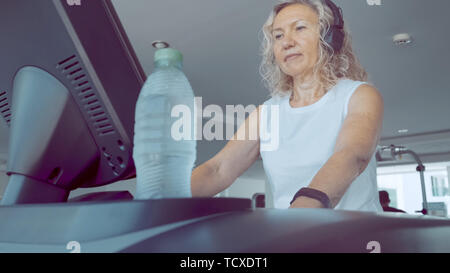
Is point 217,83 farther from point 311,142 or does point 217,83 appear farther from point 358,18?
point 311,142

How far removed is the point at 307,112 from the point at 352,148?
0.98ft

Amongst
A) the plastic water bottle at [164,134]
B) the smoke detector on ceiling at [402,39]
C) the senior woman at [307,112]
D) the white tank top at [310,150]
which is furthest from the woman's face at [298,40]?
the smoke detector on ceiling at [402,39]

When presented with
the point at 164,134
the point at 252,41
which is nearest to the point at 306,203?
the point at 164,134

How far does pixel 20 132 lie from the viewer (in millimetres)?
522

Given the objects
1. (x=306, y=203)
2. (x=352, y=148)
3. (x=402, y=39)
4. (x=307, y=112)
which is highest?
(x=402, y=39)

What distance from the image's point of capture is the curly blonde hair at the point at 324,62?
3.25 ft

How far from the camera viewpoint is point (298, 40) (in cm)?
99

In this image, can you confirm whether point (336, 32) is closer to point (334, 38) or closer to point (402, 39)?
point (334, 38)

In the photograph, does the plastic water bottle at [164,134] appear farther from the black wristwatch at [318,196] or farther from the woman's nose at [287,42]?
the woman's nose at [287,42]

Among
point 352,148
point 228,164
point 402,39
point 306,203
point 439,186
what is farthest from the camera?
point 439,186

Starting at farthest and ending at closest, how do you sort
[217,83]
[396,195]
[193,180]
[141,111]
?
[396,195] → [217,83] → [193,180] → [141,111]

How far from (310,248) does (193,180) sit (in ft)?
1.70
